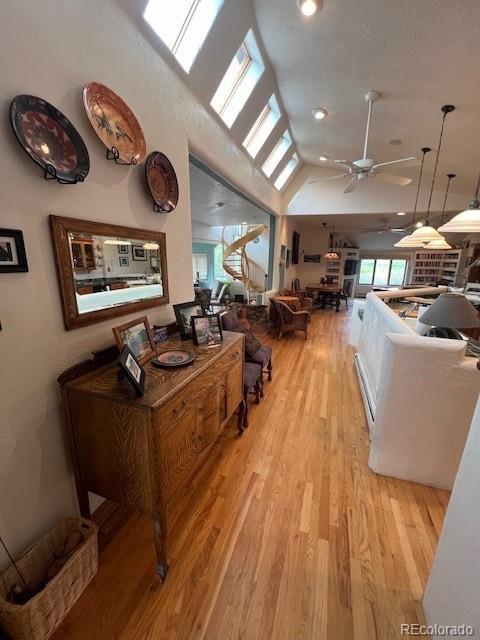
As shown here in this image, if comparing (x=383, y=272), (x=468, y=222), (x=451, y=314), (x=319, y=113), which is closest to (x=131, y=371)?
(x=451, y=314)

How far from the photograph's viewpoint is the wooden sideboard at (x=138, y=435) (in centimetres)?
112

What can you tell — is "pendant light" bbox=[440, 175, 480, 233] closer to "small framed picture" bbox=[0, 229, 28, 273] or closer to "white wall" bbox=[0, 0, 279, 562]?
"white wall" bbox=[0, 0, 279, 562]

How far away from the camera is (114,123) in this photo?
139 cm

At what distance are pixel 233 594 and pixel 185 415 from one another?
0.86 metres

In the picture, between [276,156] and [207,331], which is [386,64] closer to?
[276,156]

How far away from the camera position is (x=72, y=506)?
4.59 feet

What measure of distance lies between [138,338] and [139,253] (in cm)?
60

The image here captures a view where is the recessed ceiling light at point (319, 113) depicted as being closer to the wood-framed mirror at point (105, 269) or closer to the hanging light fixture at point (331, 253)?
the wood-framed mirror at point (105, 269)

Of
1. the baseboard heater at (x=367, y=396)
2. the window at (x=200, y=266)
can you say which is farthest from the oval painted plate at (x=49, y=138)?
the window at (x=200, y=266)

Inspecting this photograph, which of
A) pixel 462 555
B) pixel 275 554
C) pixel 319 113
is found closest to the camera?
pixel 462 555

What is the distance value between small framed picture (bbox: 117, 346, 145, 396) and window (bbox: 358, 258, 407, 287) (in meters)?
13.0

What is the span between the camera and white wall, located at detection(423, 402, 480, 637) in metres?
0.81

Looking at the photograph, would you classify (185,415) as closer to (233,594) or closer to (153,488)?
(153,488)

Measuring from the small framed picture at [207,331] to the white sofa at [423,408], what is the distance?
4.03 ft
